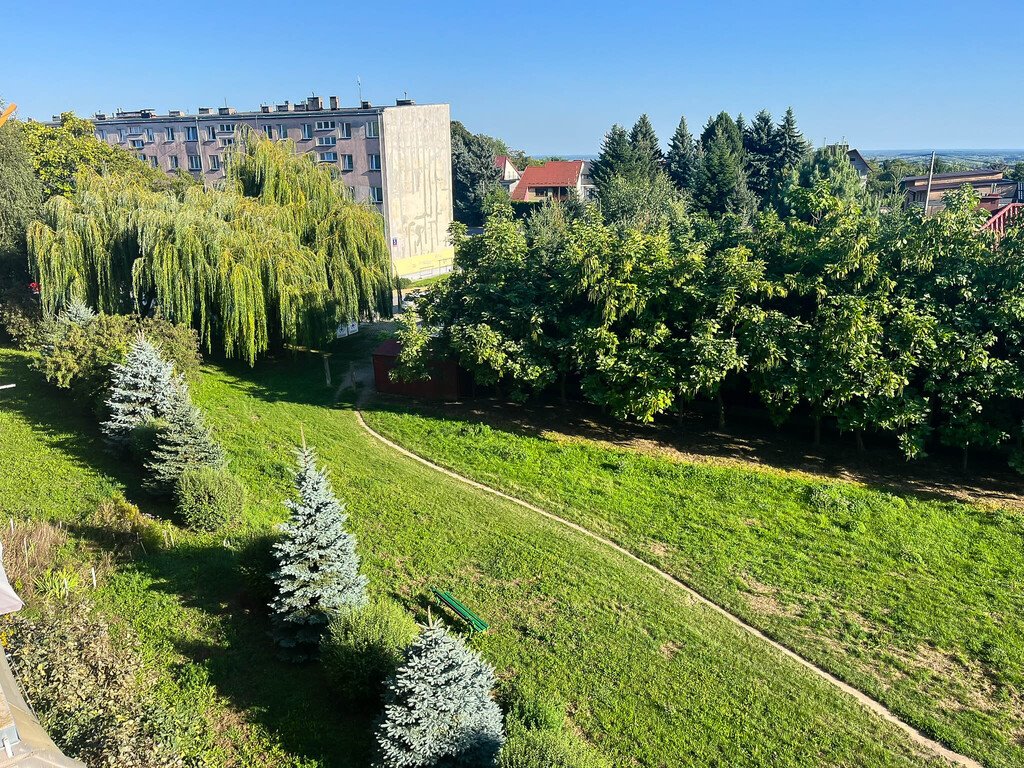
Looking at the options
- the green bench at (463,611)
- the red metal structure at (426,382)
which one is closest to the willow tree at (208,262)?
the red metal structure at (426,382)

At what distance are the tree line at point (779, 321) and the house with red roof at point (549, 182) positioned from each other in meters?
46.0

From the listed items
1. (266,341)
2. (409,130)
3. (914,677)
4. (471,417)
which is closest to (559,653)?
(914,677)

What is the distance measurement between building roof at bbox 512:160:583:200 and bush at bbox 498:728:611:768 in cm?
6240

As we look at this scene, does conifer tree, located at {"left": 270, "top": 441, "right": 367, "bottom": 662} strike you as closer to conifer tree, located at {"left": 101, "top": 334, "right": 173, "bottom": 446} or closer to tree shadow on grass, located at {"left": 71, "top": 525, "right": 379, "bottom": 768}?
tree shadow on grass, located at {"left": 71, "top": 525, "right": 379, "bottom": 768}

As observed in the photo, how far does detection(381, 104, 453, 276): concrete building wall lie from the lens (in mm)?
44688

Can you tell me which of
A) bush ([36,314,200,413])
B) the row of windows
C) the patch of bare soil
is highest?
the row of windows

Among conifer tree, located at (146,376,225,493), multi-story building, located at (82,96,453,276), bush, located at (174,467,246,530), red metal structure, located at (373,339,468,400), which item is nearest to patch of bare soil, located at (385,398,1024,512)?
red metal structure, located at (373,339,468,400)

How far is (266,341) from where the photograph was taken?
23156 millimetres

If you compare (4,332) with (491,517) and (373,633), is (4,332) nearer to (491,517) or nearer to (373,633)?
(491,517)

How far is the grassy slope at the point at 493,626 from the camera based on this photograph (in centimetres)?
948

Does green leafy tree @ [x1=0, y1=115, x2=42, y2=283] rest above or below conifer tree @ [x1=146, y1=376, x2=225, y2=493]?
above

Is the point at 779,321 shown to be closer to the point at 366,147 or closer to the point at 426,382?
the point at 426,382

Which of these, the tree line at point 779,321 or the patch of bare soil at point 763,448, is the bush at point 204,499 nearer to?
the tree line at point 779,321

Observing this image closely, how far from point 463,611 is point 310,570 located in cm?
265
